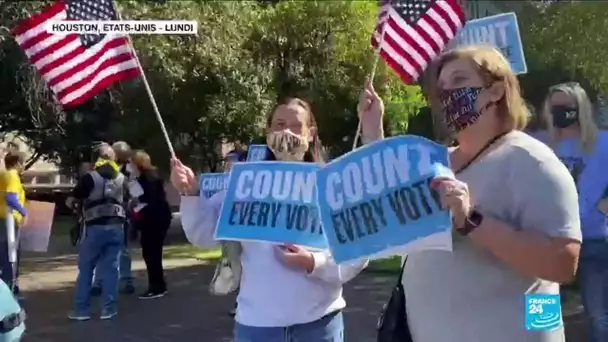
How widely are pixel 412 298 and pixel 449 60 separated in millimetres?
764

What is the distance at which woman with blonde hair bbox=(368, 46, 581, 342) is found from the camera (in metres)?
2.58

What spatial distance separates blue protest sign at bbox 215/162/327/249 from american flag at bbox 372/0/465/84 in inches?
82.1

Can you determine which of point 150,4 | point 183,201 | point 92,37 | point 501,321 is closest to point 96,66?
point 92,37

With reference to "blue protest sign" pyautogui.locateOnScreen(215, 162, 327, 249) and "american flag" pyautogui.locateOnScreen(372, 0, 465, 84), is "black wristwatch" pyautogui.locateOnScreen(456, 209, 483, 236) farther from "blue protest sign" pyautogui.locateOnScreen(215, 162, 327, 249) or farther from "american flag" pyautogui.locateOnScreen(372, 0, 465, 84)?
"american flag" pyautogui.locateOnScreen(372, 0, 465, 84)

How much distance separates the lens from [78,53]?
5.23m

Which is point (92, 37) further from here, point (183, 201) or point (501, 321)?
point (501, 321)

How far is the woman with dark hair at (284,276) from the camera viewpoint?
12.7ft

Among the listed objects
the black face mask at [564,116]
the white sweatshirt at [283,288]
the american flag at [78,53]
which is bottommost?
the white sweatshirt at [283,288]

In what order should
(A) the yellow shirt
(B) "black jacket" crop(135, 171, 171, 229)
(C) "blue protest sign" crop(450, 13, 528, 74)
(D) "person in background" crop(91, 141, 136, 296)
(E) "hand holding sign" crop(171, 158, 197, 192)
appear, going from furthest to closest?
(B) "black jacket" crop(135, 171, 171, 229), (D) "person in background" crop(91, 141, 136, 296), (A) the yellow shirt, (C) "blue protest sign" crop(450, 13, 528, 74), (E) "hand holding sign" crop(171, 158, 197, 192)

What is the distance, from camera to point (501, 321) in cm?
273

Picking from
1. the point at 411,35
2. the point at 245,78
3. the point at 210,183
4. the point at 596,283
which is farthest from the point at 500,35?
the point at 245,78
